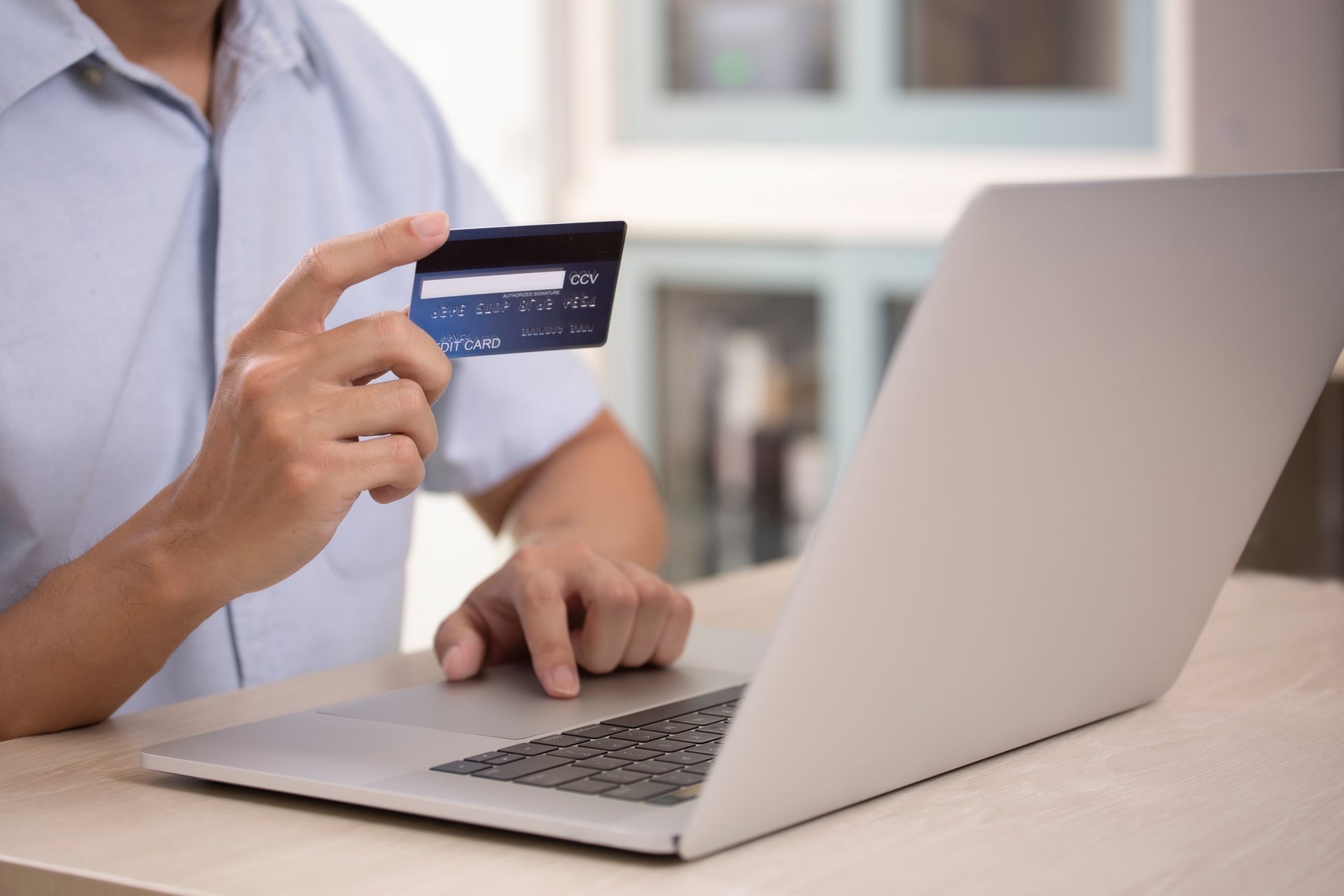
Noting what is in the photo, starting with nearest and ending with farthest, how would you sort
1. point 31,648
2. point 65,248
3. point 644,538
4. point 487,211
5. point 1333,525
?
1. point 31,648
2. point 65,248
3. point 644,538
4. point 487,211
5. point 1333,525

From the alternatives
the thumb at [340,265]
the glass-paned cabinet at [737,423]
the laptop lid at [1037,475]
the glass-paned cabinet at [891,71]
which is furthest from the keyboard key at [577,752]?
the glass-paned cabinet at [737,423]

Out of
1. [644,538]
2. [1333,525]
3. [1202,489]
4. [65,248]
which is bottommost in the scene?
[1333,525]

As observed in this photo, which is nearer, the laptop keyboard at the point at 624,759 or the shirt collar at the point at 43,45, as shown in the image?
the laptop keyboard at the point at 624,759

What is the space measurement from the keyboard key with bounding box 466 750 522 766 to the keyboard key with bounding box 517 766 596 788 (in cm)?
3

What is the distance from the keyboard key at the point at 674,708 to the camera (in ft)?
2.24

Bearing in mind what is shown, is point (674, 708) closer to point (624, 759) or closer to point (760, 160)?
point (624, 759)

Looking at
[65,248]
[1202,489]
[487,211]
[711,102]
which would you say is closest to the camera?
[1202,489]

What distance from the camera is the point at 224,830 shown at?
57 centimetres

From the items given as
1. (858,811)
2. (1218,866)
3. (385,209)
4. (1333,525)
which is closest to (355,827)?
(858,811)

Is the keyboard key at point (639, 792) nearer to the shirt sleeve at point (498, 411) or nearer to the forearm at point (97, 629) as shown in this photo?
the forearm at point (97, 629)

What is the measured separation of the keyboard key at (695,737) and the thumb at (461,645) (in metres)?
0.19

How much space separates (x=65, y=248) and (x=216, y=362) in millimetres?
137

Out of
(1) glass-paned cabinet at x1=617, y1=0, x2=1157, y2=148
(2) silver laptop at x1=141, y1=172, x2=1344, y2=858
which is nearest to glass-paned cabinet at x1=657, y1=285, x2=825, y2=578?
(1) glass-paned cabinet at x1=617, y1=0, x2=1157, y2=148

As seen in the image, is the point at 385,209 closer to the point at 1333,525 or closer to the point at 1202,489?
the point at 1202,489
